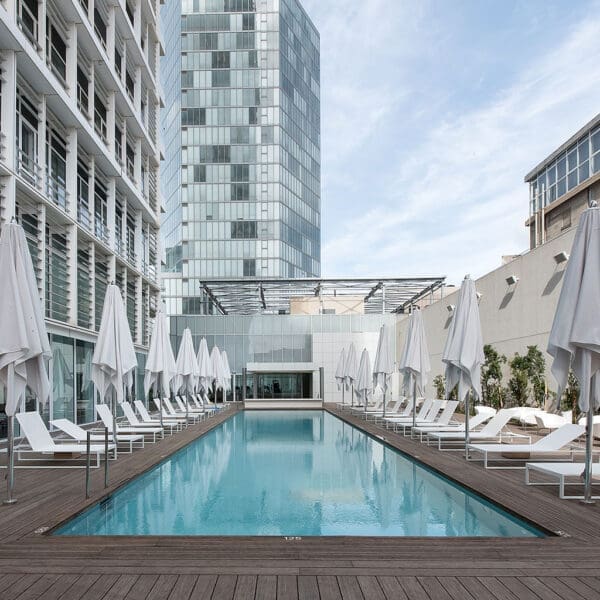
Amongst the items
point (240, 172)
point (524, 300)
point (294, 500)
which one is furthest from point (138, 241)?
point (240, 172)

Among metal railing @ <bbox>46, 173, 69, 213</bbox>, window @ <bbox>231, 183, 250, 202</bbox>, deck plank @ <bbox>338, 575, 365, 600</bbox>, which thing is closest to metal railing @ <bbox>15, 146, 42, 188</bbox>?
Result: metal railing @ <bbox>46, 173, 69, 213</bbox>

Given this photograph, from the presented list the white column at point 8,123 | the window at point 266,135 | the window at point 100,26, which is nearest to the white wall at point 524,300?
the white column at point 8,123

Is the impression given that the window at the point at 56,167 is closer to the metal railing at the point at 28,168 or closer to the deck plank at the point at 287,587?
the metal railing at the point at 28,168

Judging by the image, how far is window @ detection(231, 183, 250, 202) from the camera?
218ft

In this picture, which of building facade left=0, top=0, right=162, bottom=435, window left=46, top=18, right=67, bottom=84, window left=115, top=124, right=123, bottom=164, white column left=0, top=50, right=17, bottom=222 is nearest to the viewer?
white column left=0, top=50, right=17, bottom=222

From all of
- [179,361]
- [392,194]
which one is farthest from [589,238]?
[392,194]

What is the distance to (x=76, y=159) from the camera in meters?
16.7

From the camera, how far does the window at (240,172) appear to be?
66.2 metres

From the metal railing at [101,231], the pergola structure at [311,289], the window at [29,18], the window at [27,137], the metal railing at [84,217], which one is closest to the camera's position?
the window at [29,18]

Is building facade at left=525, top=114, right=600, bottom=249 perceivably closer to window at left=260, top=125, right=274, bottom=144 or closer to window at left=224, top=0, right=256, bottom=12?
window at left=260, top=125, right=274, bottom=144

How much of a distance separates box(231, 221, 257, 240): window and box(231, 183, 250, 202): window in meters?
2.65

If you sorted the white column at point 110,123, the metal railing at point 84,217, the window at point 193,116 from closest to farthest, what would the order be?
the metal railing at point 84,217, the white column at point 110,123, the window at point 193,116

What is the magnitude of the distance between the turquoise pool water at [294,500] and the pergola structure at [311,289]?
2047 cm

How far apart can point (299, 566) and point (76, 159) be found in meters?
15.1
